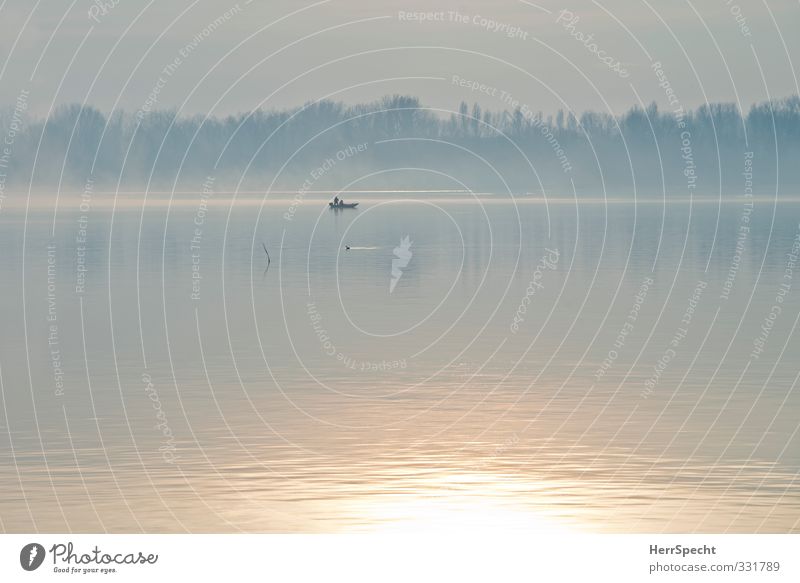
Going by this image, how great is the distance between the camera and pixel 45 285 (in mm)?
100750

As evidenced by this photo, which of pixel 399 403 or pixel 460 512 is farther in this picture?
pixel 399 403

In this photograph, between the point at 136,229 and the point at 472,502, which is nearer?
the point at 472,502

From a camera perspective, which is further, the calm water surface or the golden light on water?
the calm water surface

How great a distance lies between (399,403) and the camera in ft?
177

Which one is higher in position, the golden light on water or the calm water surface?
the calm water surface

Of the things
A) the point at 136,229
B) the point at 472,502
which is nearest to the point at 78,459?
the point at 472,502

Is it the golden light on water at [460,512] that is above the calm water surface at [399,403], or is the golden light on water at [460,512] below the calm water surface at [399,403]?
below

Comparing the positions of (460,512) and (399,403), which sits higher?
(399,403)

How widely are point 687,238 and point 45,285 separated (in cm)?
8538

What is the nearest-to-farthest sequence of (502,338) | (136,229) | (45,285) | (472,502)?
(472,502) < (502,338) < (45,285) < (136,229)

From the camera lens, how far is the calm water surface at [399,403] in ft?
129

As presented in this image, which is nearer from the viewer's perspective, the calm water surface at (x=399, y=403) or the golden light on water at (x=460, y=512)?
the golden light on water at (x=460, y=512)

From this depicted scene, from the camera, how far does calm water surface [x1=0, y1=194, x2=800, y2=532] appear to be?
129ft

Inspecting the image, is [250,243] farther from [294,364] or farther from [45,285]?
[294,364]
